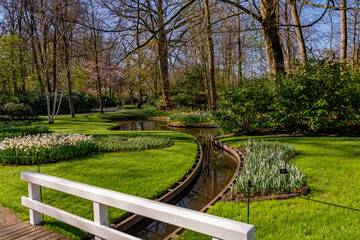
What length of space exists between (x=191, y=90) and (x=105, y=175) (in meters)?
Answer: 17.9

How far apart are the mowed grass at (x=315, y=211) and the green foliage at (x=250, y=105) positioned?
14.7ft

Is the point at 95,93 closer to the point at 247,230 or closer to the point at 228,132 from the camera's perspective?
the point at 228,132

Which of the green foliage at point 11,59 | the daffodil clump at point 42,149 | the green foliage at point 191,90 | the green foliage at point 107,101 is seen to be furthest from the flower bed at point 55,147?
the green foliage at point 107,101

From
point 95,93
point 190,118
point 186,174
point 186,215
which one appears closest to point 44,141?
point 186,174

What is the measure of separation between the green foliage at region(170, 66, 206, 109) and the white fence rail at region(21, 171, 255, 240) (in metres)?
19.2

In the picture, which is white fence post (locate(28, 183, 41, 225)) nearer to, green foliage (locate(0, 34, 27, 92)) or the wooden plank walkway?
the wooden plank walkway

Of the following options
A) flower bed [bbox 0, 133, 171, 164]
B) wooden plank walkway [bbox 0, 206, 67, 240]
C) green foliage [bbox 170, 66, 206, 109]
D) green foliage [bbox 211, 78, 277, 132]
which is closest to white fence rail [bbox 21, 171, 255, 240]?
wooden plank walkway [bbox 0, 206, 67, 240]

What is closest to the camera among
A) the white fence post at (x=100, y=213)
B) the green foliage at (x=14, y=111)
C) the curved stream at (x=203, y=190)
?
the white fence post at (x=100, y=213)

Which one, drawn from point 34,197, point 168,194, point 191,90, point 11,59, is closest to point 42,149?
point 34,197

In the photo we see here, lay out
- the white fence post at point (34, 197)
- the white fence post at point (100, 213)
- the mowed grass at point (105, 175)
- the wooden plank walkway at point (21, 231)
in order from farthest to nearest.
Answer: the mowed grass at point (105, 175) → the white fence post at point (34, 197) → the wooden plank walkway at point (21, 231) → the white fence post at point (100, 213)

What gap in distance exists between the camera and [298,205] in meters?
3.64

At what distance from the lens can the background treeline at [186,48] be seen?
894cm

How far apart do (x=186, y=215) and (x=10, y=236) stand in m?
2.66

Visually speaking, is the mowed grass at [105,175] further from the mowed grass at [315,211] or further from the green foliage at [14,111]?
the green foliage at [14,111]
